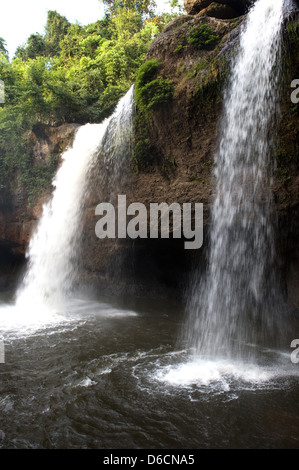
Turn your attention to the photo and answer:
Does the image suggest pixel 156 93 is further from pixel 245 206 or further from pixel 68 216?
pixel 68 216

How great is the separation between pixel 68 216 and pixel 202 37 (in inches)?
266

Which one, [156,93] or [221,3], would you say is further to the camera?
[221,3]

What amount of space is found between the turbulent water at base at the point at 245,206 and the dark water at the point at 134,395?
1312 mm

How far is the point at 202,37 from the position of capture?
844 cm

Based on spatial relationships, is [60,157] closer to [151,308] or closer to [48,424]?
[151,308]

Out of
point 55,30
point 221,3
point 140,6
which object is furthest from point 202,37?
point 55,30

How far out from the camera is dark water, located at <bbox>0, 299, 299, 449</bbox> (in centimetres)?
323

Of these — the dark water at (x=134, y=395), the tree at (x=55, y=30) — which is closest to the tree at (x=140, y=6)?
the tree at (x=55, y=30)

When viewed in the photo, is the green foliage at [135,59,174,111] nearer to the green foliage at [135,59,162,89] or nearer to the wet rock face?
the green foliage at [135,59,162,89]

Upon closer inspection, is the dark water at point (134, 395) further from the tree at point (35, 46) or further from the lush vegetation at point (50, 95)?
the tree at point (35, 46)

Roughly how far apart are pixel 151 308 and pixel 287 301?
419cm

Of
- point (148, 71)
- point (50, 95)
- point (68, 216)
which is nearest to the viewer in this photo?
point (148, 71)

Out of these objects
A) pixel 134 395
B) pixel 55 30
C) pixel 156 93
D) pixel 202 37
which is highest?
pixel 55 30

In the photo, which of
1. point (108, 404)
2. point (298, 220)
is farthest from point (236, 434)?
point (298, 220)
